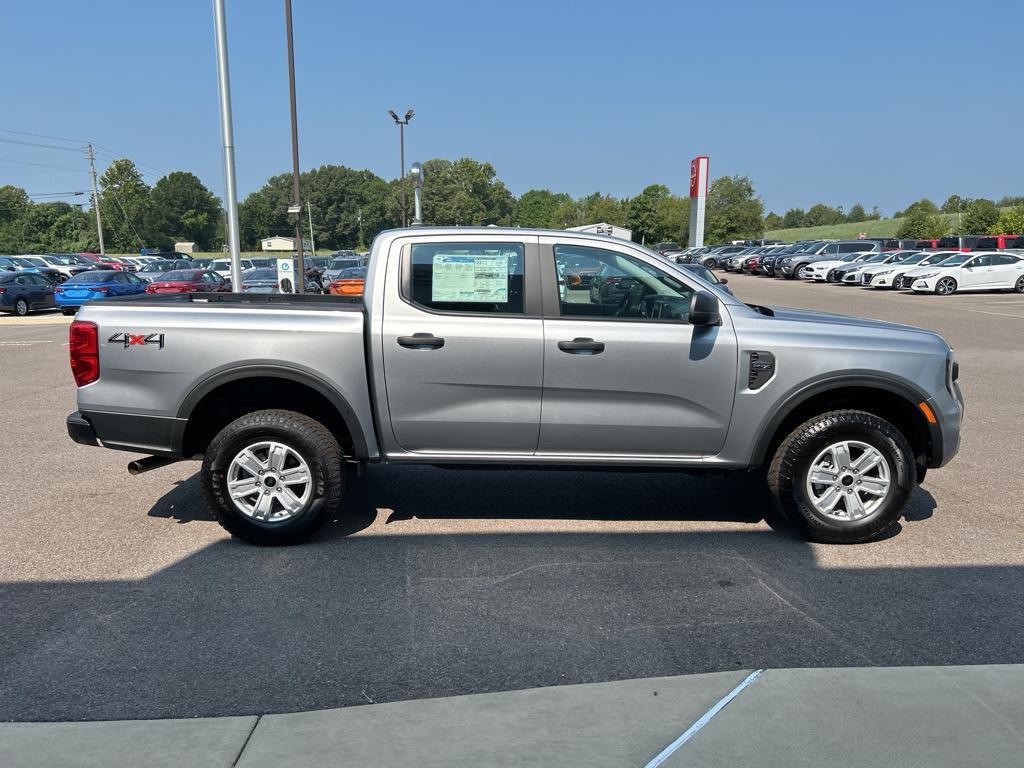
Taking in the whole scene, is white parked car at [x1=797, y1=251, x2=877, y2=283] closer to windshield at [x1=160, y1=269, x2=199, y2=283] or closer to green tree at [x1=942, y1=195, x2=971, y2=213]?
windshield at [x1=160, y1=269, x2=199, y2=283]

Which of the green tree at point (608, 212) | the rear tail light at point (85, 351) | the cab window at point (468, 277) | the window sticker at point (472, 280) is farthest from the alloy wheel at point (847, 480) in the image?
the green tree at point (608, 212)

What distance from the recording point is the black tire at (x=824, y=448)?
4871 mm

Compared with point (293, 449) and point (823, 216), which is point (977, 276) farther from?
point (823, 216)

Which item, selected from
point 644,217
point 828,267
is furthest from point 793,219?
point 828,267

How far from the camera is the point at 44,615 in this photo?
3.98 m

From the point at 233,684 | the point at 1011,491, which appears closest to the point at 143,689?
the point at 233,684

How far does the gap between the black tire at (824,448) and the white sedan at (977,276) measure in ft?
95.9

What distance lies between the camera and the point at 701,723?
2980 millimetres

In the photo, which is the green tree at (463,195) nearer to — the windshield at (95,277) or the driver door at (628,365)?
the windshield at (95,277)

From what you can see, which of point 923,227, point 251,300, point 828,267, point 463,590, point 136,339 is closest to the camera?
point 463,590

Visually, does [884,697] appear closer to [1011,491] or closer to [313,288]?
[1011,491]

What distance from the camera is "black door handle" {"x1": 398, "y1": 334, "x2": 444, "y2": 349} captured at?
188 inches

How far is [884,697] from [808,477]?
6.17ft

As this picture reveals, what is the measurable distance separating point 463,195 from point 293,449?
13364cm
